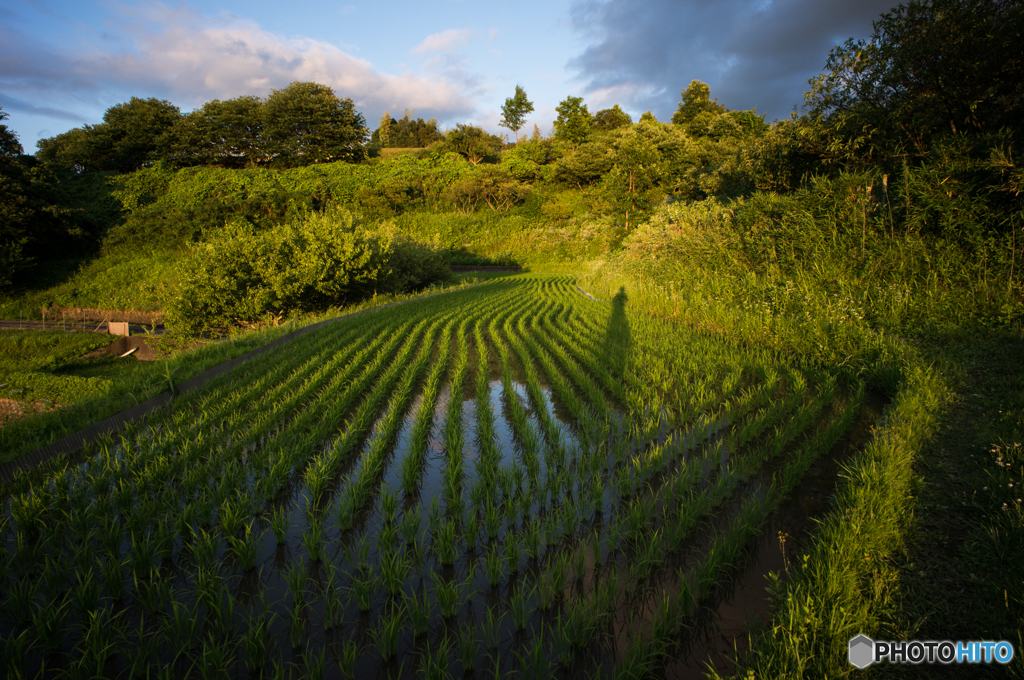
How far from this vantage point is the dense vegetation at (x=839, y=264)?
7.39 feet

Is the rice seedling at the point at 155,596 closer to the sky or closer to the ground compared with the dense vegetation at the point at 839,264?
closer to the ground

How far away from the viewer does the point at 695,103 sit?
44625 millimetres

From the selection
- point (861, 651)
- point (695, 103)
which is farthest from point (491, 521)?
point (695, 103)

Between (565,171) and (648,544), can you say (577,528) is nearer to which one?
(648,544)

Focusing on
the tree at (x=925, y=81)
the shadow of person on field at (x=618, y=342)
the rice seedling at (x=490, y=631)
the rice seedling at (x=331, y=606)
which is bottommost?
the rice seedling at (x=490, y=631)

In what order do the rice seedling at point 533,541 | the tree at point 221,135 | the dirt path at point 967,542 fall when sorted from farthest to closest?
the tree at point 221,135, the rice seedling at point 533,541, the dirt path at point 967,542

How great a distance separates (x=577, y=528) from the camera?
284 cm

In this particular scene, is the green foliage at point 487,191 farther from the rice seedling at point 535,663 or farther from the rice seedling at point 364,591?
the rice seedling at point 535,663

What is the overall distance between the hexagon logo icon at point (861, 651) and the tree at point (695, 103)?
50983mm

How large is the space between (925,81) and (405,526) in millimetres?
12441

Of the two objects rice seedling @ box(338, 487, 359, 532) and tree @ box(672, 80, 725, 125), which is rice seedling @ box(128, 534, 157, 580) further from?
tree @ box(672, 80, 725, 125)

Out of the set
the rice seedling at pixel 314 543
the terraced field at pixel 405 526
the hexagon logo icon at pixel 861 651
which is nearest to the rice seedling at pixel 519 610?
the terraced field at pixel 405 526

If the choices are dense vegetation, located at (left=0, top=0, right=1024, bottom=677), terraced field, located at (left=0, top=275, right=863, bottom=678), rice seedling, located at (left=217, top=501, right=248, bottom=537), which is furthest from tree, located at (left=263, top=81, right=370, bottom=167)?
rice seedling, located at (left=217, top=501, right=248, bottom=537)

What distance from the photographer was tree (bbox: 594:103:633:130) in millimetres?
50156
